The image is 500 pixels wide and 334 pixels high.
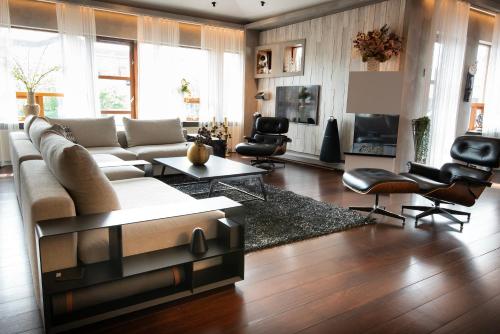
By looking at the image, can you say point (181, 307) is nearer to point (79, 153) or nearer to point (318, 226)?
point (79, 153)

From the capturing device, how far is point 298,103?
266 inches

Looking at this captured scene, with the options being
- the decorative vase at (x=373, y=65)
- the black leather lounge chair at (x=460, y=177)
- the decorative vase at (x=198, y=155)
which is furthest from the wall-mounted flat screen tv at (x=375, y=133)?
the decorative vase at (x=198, y=155)

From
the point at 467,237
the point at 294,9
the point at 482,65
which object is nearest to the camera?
the point at 467,237

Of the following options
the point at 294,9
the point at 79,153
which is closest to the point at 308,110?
the point at 294,9

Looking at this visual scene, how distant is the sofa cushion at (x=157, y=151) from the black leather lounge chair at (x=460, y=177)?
2877mm

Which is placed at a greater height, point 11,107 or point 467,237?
point 11,107

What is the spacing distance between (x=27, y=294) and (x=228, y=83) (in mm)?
6045

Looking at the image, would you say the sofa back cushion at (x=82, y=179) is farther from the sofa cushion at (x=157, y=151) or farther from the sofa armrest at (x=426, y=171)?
the sofa armrest at (x=426, y=171)

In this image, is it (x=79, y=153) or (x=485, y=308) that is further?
(x=485, y=308)

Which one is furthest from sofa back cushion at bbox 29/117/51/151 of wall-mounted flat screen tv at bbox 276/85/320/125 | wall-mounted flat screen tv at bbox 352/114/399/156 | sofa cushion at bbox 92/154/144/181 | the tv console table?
wall-mounted flat screen tv at bbox 276/85/320/125

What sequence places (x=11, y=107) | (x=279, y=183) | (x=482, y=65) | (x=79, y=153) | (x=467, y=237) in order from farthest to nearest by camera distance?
(x=482, y=65), (x=11, y=107), (x=279, y=183), (x=467, y=237), (x=79, y=153)

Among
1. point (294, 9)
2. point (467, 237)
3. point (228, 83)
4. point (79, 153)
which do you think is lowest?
point (467, 237)

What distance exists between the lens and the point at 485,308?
2.07 m

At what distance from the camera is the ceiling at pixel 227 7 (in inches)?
243
